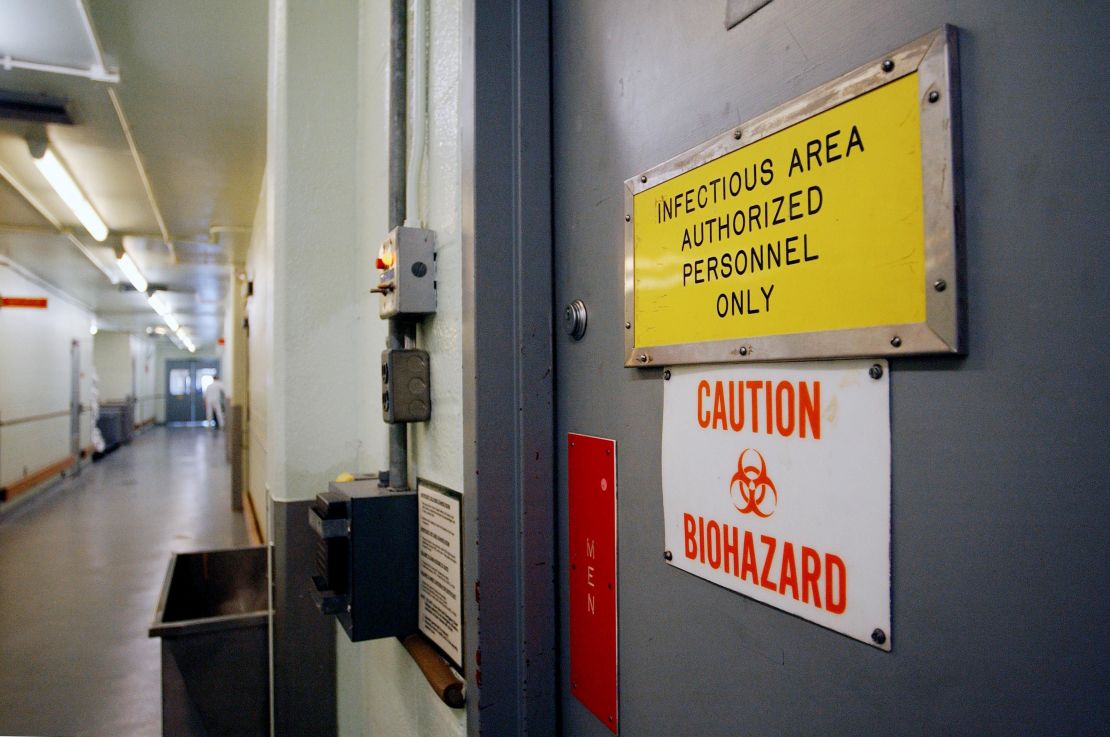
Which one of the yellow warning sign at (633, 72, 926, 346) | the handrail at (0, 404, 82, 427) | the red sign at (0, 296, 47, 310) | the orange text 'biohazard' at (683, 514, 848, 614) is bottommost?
the handrail at (0, 404, 82, 427)

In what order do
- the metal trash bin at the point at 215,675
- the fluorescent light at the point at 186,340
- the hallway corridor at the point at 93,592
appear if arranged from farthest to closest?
the fluorescent light at the point at 186,340 → the hallway corridor at the point at 93,592 → the metal trash bin at the point at 215,675

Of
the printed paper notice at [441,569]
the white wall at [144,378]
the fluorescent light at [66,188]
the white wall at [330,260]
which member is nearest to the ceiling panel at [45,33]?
the white wall at [330,260]

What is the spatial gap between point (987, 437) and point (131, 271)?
987 centimetres

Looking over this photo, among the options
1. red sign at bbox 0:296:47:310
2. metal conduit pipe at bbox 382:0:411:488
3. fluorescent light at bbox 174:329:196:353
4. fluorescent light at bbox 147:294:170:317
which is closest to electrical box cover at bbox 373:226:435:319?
metal conduit pipe at bbox 382:0:411:488

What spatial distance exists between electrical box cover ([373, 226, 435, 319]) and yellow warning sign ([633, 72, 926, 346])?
2.08 feet

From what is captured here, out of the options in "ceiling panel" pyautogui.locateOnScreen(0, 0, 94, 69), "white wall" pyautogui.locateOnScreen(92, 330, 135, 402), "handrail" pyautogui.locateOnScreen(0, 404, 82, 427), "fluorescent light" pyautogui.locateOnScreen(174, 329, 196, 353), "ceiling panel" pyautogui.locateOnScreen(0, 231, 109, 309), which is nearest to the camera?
"ceiling panel" pyautogui.locateOnScreen(0, 0, 94, 69)

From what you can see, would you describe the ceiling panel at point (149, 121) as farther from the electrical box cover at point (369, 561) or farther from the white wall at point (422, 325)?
the electrical box cover at point (369, 561)

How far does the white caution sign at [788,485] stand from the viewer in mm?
592

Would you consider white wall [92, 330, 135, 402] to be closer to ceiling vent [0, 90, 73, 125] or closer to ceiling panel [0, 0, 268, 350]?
ceiling panel [0, 0, 268, 350]

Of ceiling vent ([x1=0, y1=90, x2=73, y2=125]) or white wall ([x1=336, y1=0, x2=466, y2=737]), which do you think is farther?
ceiling vent ([x1=0, y1=90, x2=73, y2=125])

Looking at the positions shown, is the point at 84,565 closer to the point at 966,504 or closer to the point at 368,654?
the point at 368,654

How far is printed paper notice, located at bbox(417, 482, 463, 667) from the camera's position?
1.23 m

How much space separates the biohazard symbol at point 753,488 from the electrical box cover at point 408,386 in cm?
84

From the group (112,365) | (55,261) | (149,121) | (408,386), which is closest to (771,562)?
(408,386)
